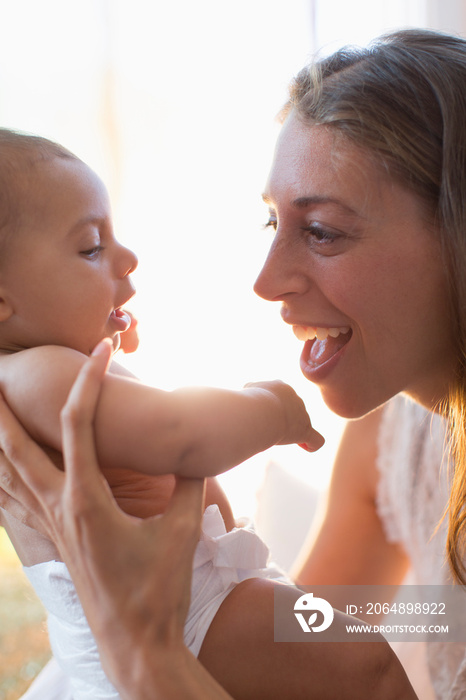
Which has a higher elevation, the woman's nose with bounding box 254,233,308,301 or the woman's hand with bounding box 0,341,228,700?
the woman's nose with bounding box 254,233,308,301

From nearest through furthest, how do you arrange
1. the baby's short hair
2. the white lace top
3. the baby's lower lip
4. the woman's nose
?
the baby's short hair → the baby's lower lip → the woman's nose → the white lace top

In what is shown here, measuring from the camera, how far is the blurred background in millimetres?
2201

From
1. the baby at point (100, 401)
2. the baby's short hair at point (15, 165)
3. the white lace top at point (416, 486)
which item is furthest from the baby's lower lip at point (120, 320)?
the white lace top at point (416, 486)

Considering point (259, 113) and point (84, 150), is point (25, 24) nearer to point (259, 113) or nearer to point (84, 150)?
point (84, 150)

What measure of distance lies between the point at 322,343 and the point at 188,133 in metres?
1.46

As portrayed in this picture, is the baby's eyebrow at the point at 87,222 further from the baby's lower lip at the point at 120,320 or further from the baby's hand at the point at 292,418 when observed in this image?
the baby's hand at the point at 292,418

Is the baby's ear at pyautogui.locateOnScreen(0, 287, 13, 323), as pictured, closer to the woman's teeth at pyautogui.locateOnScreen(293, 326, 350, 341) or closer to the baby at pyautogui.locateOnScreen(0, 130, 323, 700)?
the baby at pyautogui.locateOnScreen(0, 130, 323, 700)

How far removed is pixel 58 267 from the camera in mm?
954

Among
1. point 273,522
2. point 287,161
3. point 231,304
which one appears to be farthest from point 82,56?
point 273,522

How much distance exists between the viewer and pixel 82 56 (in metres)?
2.24

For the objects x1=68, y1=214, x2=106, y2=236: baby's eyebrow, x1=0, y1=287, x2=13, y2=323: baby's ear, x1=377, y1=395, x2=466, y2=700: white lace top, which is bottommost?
x1=377, y1=395, x2=466, y2=700: white lace top

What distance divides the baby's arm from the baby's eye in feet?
0.59

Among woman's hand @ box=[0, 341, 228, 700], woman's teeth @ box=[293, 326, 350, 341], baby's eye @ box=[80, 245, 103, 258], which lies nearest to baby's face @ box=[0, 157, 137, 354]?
baby's eye @ box=[80, 245, 103, 258]

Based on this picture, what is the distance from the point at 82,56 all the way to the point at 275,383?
5.74 feet
